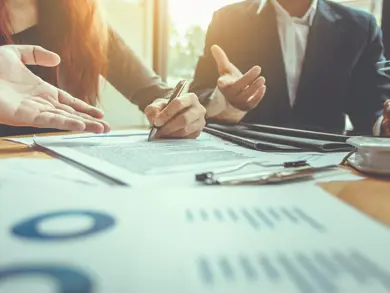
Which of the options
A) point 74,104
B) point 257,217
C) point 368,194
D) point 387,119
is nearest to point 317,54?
point 387,119

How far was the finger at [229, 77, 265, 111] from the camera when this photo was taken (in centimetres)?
79

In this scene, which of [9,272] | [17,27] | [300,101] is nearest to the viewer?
[9,272]

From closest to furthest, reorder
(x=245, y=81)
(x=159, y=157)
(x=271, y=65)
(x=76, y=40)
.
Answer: (x=159, y=157), (x=245, y=81), (x=76, y=40), (x=271, y=65)

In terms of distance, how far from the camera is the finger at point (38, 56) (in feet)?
1.98

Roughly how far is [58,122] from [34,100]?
0.07m

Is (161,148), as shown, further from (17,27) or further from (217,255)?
(17,27)

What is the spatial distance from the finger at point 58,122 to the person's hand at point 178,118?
0.13 metres

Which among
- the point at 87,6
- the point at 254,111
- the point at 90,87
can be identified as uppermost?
the point at 87,6

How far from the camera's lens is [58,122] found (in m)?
0.58

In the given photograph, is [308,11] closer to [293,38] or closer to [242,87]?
[293,38]

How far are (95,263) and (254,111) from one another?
3.62ft

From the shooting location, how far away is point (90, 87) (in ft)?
3.83

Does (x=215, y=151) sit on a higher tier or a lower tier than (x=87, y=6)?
lower

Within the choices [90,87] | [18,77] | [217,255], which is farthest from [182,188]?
[90,87]
